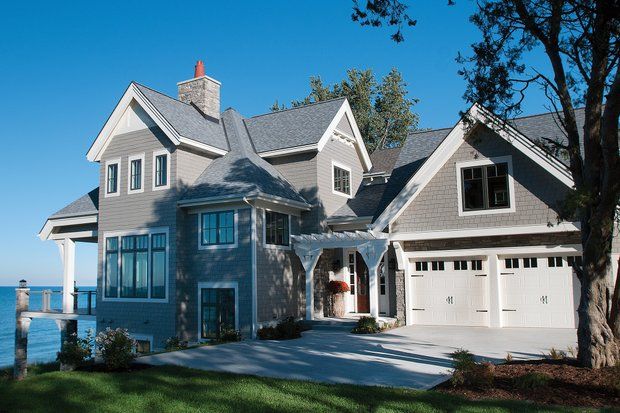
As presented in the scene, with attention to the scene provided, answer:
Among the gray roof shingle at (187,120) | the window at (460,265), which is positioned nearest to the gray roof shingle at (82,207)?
the gray roof shingle at (187,120)

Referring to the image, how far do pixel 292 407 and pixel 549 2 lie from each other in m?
7.63

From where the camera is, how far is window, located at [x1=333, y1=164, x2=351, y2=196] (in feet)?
69.3

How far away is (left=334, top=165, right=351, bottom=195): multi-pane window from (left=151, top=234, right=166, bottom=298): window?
6.63 metres

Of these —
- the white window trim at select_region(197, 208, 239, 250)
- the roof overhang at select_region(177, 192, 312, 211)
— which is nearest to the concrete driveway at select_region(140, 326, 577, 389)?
the white window trim at select_region(197, 208, 239, 250)

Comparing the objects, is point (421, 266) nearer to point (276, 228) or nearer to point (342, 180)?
point (276, 228)

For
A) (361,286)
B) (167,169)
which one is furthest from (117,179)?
(361,286)

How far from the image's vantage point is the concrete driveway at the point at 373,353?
9.88m

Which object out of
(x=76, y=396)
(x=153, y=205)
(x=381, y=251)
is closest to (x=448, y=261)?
(x=381, y=251)

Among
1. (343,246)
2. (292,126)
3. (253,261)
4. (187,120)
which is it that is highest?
(292,126)

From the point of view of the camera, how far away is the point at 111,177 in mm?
20188

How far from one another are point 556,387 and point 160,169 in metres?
14.3

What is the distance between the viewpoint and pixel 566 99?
31.4 feet

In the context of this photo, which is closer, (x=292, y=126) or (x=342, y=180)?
(x=292, y=126)

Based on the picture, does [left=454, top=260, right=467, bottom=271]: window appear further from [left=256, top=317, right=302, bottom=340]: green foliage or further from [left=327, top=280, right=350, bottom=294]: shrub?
[left=256, top=317, right=302, bottom=340]: green foliage
